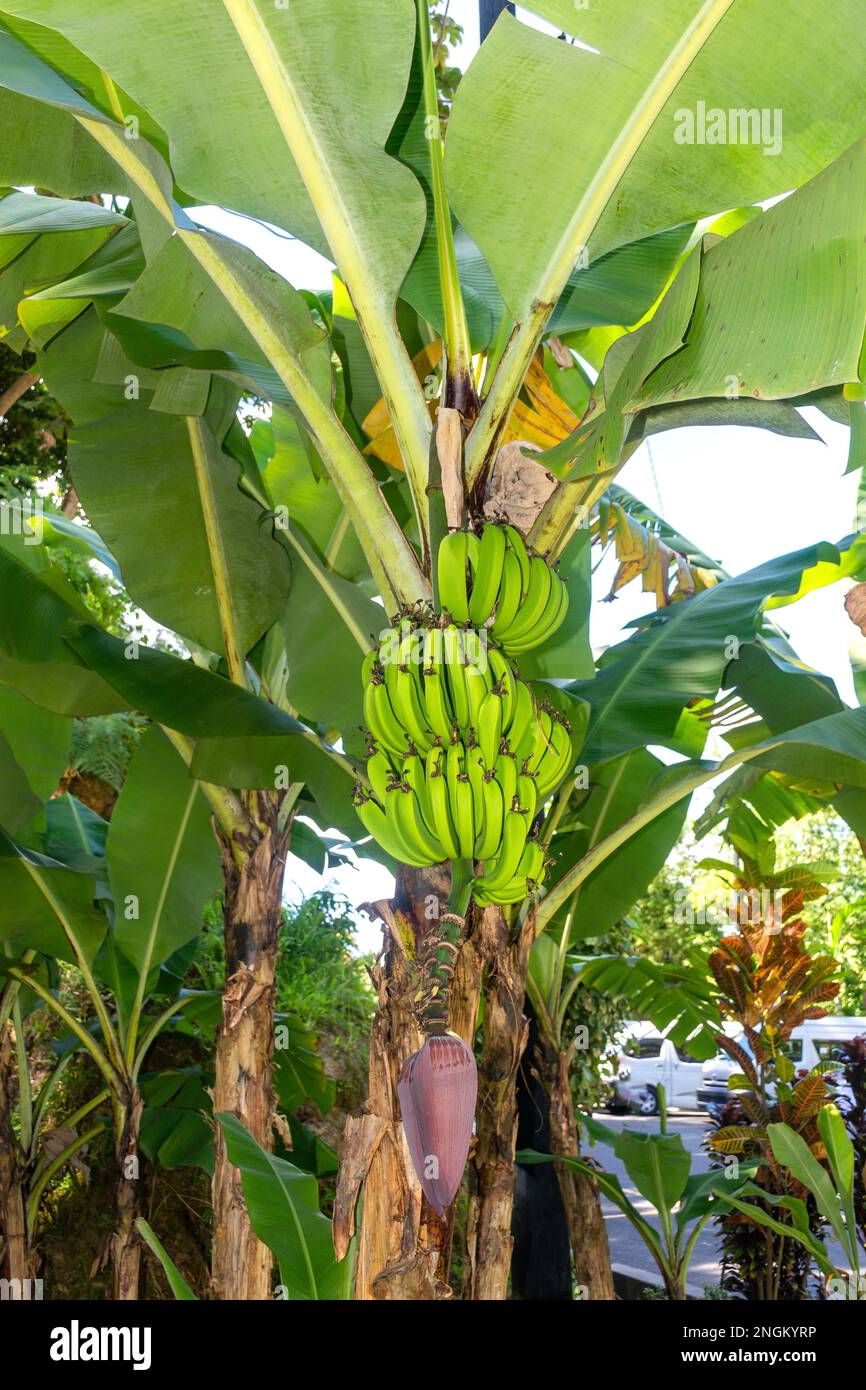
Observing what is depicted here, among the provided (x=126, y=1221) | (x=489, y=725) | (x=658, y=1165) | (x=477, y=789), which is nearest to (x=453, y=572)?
(x=489, y=725)

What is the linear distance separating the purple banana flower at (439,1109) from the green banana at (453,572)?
0.73m

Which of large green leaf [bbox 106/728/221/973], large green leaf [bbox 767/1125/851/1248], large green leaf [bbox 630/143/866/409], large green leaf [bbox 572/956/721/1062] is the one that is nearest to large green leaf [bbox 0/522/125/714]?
large green leaf [bbox 106/728/221/973]

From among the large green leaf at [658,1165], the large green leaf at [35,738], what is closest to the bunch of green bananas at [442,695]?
the large green leaf at [35,738]

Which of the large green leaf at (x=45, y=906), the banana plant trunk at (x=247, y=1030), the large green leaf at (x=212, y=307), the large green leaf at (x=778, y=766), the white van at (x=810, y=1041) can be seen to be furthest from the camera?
the white van at (x=810, y=1041)

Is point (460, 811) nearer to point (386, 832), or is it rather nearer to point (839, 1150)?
point (386, 832)

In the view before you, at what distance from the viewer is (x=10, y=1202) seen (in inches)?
138

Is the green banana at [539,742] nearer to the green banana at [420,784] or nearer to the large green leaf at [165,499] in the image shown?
the green banana at [420,784]

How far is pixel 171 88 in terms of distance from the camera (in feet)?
5.77

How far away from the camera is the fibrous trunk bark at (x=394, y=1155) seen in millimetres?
1653

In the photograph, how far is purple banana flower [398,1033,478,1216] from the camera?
1542 millimetres

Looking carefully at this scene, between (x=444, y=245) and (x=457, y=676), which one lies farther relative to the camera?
(x=444, y=245)

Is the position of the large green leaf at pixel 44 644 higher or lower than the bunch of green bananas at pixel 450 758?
higher

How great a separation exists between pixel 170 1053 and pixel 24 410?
379 cm

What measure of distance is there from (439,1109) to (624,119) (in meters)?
1.70
